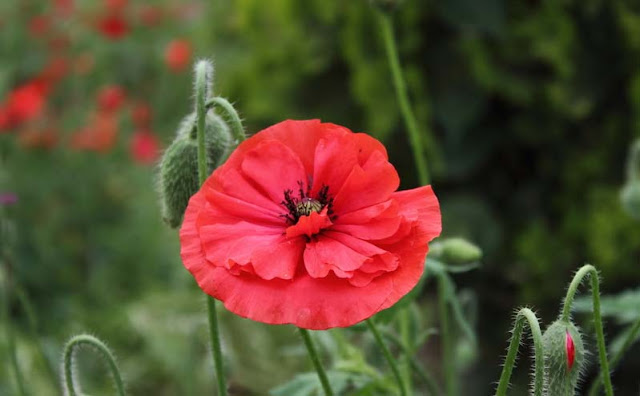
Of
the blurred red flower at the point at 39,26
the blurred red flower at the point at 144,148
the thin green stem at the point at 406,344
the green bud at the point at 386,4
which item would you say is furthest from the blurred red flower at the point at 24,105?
the thin green stem at the point at 406,344

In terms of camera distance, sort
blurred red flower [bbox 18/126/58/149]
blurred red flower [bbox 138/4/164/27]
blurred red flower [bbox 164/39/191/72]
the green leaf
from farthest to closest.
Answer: blurred red flower [bbox 138/4/164/27]
blurred red flower [bbox 164/39/191/72]
blurred red flower [bbox 18/126/58/149]
the green leaf

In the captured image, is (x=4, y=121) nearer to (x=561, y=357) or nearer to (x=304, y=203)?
(x=304, y=203)

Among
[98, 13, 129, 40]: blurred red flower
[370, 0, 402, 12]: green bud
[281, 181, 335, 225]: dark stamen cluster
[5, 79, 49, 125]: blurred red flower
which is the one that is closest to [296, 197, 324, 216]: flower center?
[281, 181, 335, 225]: dark stamen cluster

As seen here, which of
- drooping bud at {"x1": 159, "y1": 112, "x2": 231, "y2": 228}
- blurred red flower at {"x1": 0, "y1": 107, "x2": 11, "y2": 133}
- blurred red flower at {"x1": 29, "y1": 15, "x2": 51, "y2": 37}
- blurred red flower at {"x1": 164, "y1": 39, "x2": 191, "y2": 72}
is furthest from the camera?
blurred red flower at {"x1": 29, "y1": 15, "x2": 51, "y2": 37}

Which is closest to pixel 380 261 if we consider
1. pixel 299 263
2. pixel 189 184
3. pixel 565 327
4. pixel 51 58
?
pixel 299 263

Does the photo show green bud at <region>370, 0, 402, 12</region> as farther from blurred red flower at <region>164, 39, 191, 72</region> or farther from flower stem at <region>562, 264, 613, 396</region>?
blurred red flower at <region>164, 39, 191, 72</region>

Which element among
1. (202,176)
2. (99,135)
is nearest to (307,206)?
(202,176)
